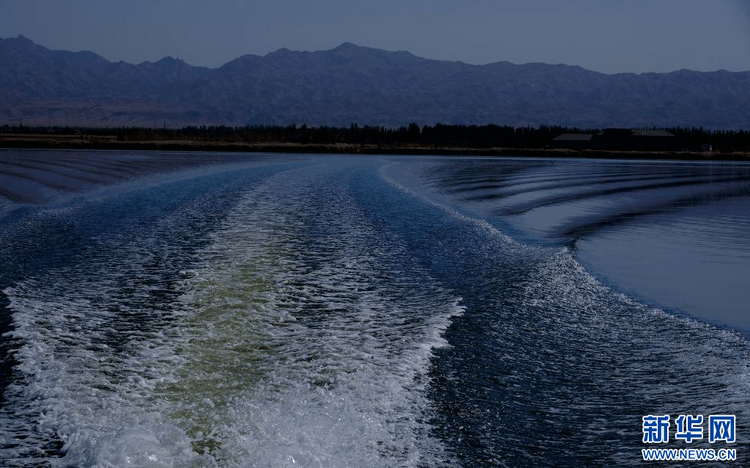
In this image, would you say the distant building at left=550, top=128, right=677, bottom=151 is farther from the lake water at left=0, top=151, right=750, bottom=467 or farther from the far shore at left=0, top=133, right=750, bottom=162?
the lake water at left=0, top=151, right=750, bottom=467

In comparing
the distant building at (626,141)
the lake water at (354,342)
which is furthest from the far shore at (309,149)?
the lake water at (354,342)

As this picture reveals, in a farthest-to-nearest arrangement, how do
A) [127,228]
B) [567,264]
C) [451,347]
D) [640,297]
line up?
[127,228] → [567,264] → [640,297] → [451,347]

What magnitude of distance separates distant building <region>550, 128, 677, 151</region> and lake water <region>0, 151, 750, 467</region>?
124552 mm

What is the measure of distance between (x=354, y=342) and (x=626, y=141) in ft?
466

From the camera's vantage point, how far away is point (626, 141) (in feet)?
461

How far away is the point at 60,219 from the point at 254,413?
15.4 meters

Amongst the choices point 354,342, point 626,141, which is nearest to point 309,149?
point 626,141

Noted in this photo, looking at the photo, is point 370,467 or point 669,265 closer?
point 370,467

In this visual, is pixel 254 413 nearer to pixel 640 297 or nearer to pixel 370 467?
pixel 370 467

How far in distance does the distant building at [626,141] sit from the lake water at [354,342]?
409ft

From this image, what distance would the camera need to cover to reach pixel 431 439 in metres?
6.42

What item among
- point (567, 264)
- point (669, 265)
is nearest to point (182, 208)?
point (567, 264)

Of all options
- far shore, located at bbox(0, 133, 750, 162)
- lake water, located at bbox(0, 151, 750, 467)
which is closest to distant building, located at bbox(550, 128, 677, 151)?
far shore, located at bbox(0, 133, 750, 162)

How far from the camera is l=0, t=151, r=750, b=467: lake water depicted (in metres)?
6.36
